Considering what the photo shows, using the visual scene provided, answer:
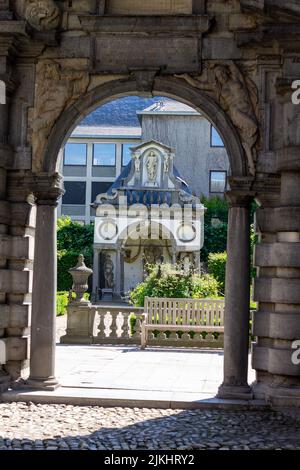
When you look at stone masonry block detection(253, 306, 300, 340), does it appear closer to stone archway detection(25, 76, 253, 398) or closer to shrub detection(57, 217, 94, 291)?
stone archway detection(25, 76, 253, 398)

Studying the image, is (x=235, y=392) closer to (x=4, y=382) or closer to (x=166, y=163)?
(x=4, y=382)

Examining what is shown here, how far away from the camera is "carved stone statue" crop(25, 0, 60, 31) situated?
32.2 ft

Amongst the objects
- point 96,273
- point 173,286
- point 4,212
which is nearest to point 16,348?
point 4,212

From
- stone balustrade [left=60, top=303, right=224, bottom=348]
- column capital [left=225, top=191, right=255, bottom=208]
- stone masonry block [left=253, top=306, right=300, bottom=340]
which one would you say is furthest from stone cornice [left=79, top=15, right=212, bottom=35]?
stone balustrade [left=60, top=303, right=224, bottom=348]

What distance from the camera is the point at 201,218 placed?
3672cm

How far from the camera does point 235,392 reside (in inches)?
369

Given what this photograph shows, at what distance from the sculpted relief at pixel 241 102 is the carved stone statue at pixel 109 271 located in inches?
1040

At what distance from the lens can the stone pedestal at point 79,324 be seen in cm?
1667

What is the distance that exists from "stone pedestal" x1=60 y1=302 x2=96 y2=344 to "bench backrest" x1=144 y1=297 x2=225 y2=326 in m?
1.52

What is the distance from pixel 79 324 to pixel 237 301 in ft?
26.2

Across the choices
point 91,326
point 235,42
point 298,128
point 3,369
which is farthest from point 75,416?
point 91,326
